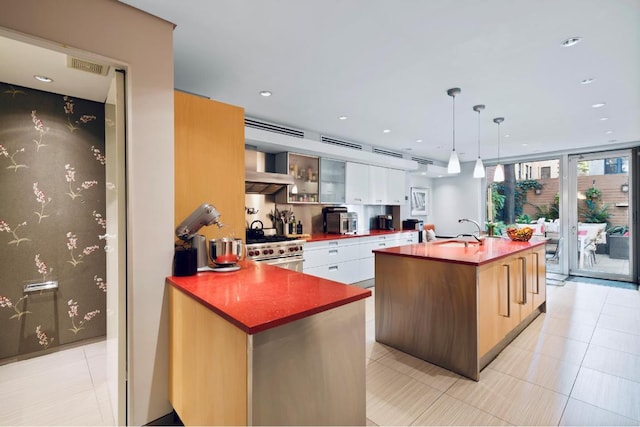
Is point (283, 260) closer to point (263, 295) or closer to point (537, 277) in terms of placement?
point (263, 295)

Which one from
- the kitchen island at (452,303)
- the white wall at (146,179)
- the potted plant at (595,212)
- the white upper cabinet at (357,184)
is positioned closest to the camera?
the white wall at (146,179)

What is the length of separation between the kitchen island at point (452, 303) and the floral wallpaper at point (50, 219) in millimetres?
2863

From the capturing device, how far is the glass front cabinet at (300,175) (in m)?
4.37

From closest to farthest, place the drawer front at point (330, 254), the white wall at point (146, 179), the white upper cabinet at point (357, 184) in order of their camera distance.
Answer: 1. the white wall at point (146, 179)
2. the drawer front at point (330, 254)
3. the white upper cabinet at point (357, 184)

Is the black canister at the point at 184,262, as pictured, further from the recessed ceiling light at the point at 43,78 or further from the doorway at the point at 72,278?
the recessed ceiling light at the point at 43,78

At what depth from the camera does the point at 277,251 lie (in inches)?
145

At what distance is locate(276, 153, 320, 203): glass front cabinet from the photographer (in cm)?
437

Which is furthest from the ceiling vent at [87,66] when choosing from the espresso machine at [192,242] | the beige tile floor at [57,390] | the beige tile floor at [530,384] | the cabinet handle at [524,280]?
the cabinet handle at [524,280]

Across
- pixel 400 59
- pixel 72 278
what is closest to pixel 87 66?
pixel 72 278

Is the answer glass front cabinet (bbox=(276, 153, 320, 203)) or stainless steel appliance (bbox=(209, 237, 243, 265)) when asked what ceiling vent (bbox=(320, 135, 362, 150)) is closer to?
glass front cabinet (bbox=(276, 153, 320, 203))

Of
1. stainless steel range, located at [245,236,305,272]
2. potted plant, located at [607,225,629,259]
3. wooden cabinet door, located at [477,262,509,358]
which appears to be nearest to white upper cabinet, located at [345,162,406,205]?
stainless steel range, located at [245,236,305,272]

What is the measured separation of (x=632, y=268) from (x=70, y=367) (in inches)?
326

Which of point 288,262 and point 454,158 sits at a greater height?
point 454,158

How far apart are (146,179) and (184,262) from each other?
0.56 meters
